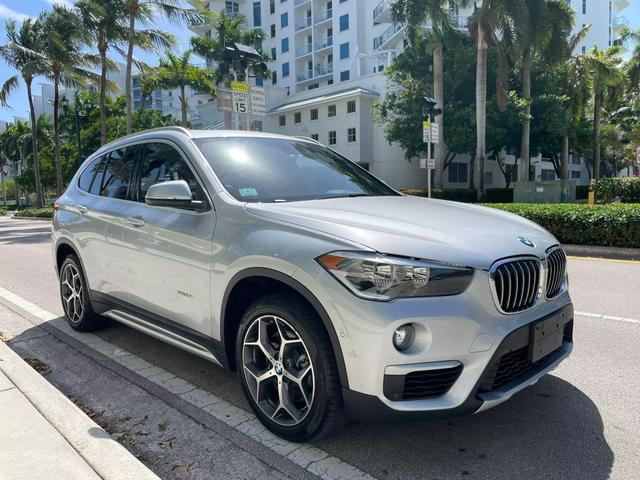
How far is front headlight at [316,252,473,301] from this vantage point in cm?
241

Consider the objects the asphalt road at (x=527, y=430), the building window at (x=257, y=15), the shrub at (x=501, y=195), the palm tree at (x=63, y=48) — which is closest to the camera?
the asphalt road at (x=527, y=430)

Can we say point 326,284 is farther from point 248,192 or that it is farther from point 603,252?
point 603,252

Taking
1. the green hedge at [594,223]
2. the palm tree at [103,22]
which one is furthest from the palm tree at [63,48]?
the green hedge at [594,223]

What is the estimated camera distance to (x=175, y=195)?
3.24m

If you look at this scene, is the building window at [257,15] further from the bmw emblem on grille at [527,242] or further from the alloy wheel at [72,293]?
the bmw emblem on grille at [527,242]

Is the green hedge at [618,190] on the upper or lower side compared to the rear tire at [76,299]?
upper

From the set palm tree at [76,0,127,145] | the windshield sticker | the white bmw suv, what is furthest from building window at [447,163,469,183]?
the windshield sticker

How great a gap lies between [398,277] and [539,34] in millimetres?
26771

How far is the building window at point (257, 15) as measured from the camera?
60031mm

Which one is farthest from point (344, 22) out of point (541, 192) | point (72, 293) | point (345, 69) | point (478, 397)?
point (478, 397)

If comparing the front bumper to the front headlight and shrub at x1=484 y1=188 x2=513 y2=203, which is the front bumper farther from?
shrub at x1=484 y1=188 x2=513 y2=203

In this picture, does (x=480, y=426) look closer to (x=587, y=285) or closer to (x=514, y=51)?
(x=587, y=285)

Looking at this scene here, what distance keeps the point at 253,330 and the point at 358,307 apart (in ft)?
2.73

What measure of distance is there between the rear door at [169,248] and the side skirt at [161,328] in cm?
5
